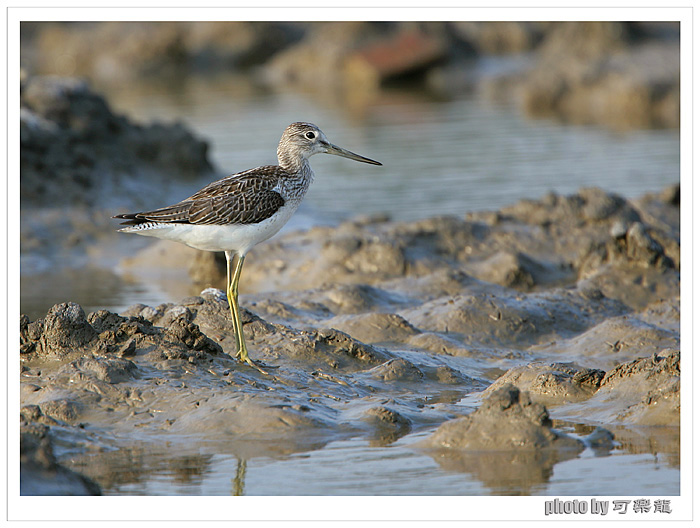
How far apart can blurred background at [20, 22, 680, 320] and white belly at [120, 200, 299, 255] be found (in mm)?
3213

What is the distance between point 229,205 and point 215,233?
0.23 metres

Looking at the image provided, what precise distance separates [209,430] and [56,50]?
1147 inches

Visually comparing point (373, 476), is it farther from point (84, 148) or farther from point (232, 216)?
point (84, 148)

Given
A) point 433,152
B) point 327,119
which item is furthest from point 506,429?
point 327,119

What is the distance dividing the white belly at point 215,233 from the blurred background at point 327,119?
3.21m

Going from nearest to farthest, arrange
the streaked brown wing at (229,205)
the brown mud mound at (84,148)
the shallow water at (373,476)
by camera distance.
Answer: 1. the shallow water at (373,476)
2. the streaked brown wing at (229,205)
3. the brown mud mound at (84,148)

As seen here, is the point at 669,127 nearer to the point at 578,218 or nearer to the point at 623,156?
the point at 623,156

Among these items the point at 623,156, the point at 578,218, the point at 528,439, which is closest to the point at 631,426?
the point at 528,439

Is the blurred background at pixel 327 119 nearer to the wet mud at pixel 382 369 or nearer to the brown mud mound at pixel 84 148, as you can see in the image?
the brown mud mound at pixel 84 148

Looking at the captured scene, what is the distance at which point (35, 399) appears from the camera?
21.1 ft

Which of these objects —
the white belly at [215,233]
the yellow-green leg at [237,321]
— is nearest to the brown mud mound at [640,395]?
the yellow-green leg at [237,321]

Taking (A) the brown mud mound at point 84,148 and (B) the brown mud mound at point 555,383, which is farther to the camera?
(A) the brown mud mound at point 84,148

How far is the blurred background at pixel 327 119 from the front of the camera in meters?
13.0
